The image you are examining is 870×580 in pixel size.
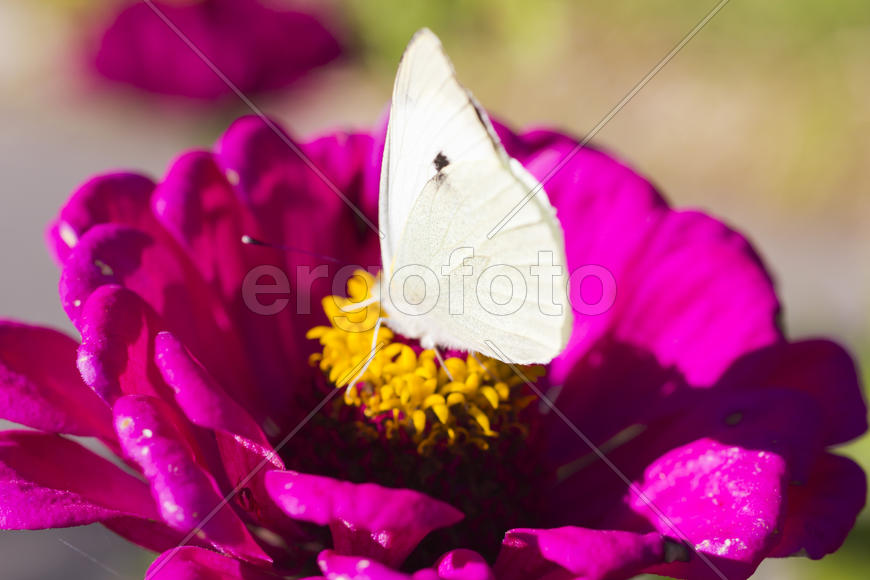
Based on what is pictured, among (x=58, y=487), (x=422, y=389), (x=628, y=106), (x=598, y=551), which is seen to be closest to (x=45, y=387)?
(x=58, y=487)

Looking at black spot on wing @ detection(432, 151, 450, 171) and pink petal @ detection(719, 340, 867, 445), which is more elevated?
black spot on wing @ detection(432, 151, 450, 171)

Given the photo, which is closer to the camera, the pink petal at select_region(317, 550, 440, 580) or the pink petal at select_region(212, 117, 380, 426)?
the pink petal at select_region(317, 550, 440, 580)

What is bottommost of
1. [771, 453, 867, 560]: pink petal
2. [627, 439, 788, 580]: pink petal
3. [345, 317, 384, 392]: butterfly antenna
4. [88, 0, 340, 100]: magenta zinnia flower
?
[771, 453, 867, 560]: pink petal

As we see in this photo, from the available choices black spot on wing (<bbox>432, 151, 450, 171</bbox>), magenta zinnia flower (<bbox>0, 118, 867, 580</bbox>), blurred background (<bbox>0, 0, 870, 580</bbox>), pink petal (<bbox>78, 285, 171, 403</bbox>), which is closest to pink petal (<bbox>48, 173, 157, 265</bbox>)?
magenta zinnia flower (<bbox>0, 118, 867, 580</bbox>)

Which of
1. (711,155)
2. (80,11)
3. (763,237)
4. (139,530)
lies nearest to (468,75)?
(711,155)

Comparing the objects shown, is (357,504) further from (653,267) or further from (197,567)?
(653,267)

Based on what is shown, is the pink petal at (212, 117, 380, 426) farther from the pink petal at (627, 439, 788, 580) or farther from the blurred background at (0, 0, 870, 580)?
the blurred background at (0, 0, 870, 580)

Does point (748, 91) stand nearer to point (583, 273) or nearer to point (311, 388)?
point (583, 273)
